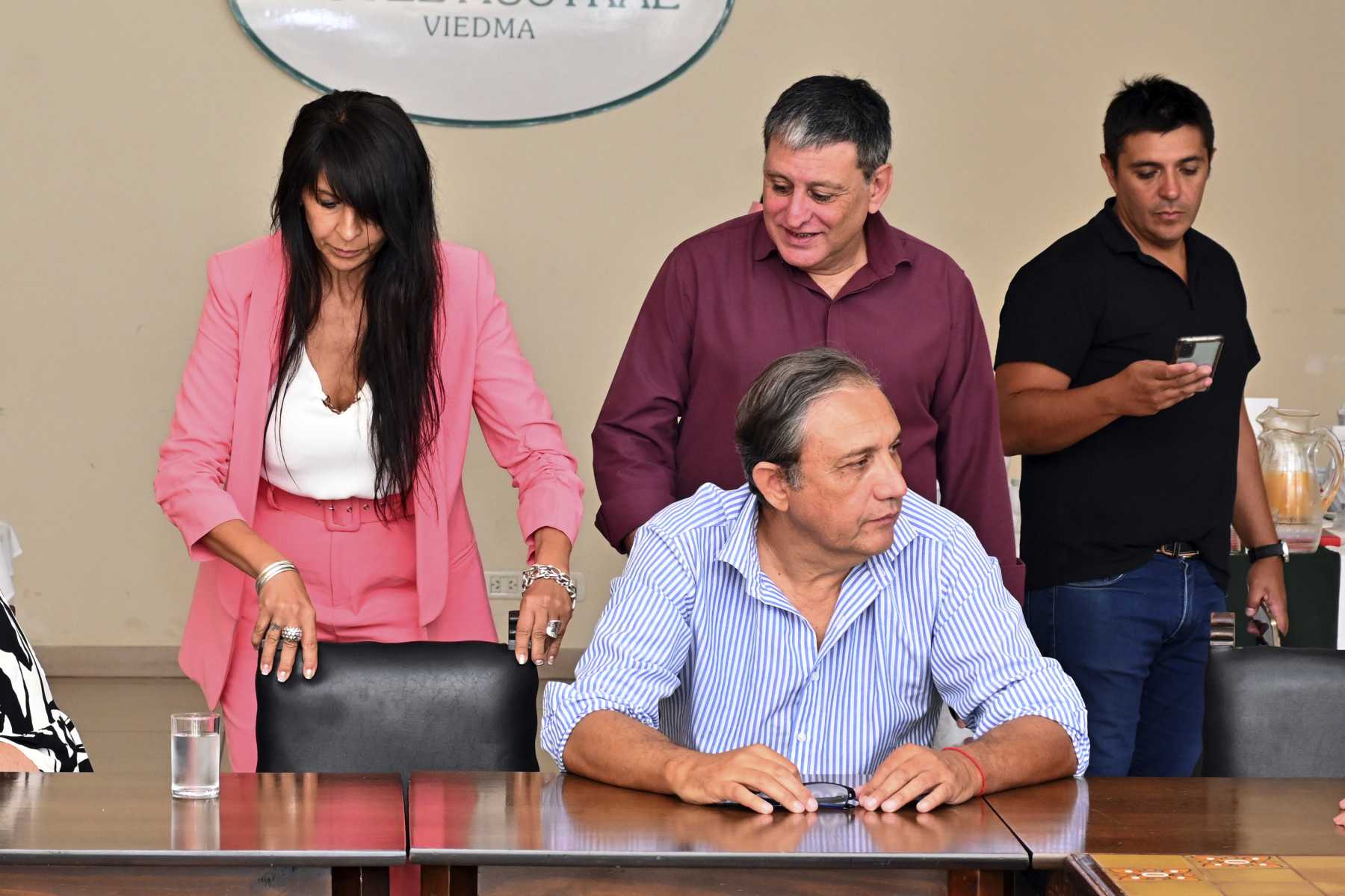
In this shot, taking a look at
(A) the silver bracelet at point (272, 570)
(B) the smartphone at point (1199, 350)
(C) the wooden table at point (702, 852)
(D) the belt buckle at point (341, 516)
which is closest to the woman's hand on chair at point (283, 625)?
(A) the silver bracelet at point (272, 570)

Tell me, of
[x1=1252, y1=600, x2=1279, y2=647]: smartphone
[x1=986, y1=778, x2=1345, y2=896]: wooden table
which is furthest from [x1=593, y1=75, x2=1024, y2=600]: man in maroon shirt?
[x1=1252, y1=600, x2=1279, y2=647]: smartphone

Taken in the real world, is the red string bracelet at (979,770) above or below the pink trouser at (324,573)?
below

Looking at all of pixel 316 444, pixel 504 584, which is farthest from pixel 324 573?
pixel 504 584

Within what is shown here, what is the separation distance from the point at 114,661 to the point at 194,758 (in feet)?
12.8

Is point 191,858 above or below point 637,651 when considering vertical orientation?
below

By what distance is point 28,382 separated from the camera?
5539 mm

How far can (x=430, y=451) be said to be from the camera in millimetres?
2615

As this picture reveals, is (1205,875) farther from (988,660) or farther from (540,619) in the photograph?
(540,619)

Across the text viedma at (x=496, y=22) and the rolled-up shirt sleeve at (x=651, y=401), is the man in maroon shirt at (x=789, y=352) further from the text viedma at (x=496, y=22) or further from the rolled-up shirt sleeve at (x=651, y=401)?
the text viedma at (x=496, y=22)

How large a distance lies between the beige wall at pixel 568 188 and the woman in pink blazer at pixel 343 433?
2.97 m

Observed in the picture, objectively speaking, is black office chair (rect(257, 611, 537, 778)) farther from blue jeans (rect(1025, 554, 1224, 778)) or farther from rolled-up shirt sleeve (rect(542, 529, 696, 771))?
blue jeans (rect(1025, 554, 1224, 778))

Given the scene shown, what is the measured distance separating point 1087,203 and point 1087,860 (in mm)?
4342

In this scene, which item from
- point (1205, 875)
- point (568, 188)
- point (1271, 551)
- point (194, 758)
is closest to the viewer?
point (1205, 875)

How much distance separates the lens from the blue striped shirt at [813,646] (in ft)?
7.39
